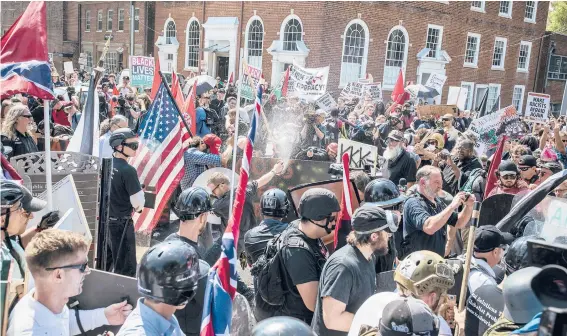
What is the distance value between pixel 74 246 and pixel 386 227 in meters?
1.78

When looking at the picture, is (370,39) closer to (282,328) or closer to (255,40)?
(255,40)

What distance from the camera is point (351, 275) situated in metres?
3.18

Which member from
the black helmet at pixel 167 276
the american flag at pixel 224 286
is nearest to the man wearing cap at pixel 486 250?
the american flag at pixel 224 286

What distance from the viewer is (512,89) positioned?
1294 inches

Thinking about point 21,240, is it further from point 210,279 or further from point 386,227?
point 386,227

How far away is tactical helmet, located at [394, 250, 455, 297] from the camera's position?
2893 millimetres

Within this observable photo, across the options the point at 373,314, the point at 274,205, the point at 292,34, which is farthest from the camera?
the point at 292,34

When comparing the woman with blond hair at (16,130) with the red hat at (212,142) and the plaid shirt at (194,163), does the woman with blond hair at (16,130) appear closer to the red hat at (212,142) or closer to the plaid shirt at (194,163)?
the plaid shirt at (194,163)

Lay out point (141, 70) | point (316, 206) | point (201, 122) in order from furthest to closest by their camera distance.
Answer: point (141, 70) → point (201, 122) → point (316, 206)

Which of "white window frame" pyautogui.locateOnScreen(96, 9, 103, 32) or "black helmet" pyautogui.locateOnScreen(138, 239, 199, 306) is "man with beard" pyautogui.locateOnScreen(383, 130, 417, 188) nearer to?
"black helmet" pyautogui.locateOnScreen(138, 239, 199, 306)

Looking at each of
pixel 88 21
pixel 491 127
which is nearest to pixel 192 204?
pixel 491 127

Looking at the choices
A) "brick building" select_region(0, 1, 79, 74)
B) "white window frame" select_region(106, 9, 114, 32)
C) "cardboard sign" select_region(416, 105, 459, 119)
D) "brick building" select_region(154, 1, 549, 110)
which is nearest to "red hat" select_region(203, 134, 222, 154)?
"cardboard sign" select_region(416, 105, 459, 119)

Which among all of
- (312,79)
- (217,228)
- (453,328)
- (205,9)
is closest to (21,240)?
(217,228)

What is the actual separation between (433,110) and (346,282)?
1449 cm
